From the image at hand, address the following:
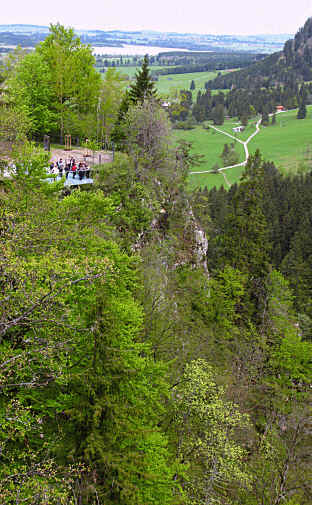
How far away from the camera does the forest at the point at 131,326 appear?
10.8m

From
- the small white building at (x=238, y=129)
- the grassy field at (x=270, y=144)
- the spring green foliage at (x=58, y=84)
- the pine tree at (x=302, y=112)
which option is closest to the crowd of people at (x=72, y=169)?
the spring green foliage at (x=58, y=84)

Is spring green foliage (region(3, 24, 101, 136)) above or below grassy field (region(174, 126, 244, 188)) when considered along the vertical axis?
above

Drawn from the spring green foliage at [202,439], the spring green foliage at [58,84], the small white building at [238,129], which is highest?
the spring green foliage at [58,84]

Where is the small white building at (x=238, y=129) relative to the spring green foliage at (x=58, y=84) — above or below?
below

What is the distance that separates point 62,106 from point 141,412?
38593 millimetres

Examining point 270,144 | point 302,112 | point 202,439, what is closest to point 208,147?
point 270,144

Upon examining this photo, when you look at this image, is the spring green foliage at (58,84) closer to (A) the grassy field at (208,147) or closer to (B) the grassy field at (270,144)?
(A) the grassy field at (208,147)

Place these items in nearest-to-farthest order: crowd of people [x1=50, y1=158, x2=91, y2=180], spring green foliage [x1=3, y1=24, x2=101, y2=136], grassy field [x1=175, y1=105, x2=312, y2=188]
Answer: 1. crowd of people [x1=50, y1=158, x2=91, y2=180]
2. spring green foliage [x1=3, y1=24, x2=101, y2=136]
3. grassy field [x1=175, y1=105, x2=312, y2=188]

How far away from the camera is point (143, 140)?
37.0m

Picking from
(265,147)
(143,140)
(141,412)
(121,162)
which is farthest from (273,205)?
(265,147)

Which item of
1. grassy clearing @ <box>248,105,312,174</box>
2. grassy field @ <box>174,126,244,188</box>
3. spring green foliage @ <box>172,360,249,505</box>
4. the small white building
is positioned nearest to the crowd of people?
spring green foliage @ <box>172,360,249,505</box>

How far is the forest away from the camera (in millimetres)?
10828

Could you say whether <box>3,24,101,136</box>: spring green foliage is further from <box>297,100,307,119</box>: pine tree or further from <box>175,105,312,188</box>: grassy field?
<box>297,100,307,119</box>: pine tree

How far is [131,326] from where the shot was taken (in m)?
14.8
